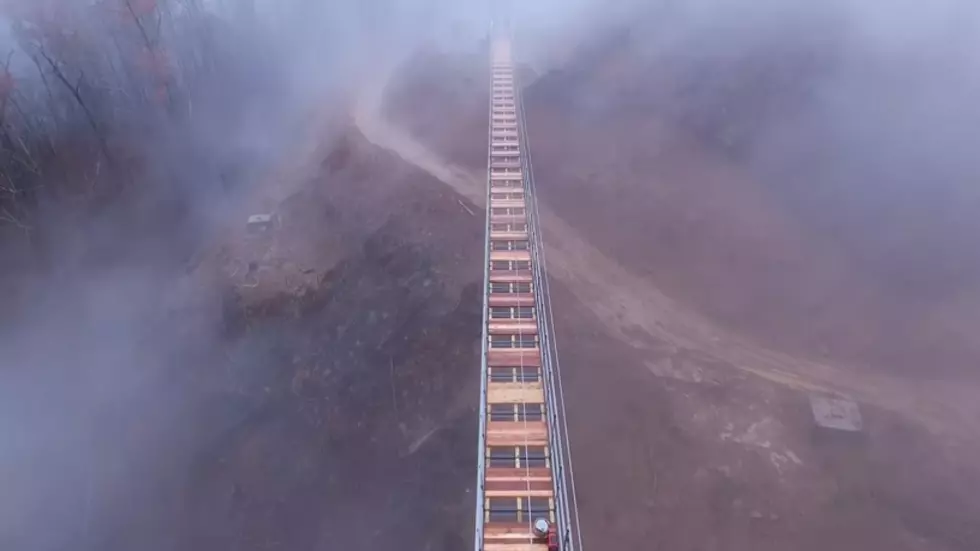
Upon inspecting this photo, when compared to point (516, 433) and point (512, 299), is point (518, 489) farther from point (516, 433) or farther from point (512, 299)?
point (512, 299)

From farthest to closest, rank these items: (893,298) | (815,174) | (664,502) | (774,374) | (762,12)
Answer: (762,12)
(815,174)
(893,298)
(774,374)
(664,502)

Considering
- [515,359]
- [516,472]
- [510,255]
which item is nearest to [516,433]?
[516,472]

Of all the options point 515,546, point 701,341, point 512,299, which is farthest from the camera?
Result: point 701,341

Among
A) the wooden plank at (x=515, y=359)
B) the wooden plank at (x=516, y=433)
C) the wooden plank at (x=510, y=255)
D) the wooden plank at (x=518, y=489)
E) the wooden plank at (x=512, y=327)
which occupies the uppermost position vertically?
the wooden plank at (x=510, y=255)

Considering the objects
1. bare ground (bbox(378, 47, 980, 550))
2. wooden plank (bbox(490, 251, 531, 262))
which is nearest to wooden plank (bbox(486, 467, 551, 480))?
bare ground (bbox(378, 47, 980, 550))

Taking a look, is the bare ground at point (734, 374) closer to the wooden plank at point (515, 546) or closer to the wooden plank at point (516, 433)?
the wooden plank at point (516, 433)

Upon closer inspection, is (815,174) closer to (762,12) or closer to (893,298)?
(893,298)

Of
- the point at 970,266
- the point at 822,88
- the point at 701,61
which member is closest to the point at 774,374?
the point at 970,266

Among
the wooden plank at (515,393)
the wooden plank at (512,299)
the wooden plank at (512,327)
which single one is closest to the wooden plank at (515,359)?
the wooden plank at (515,393)
